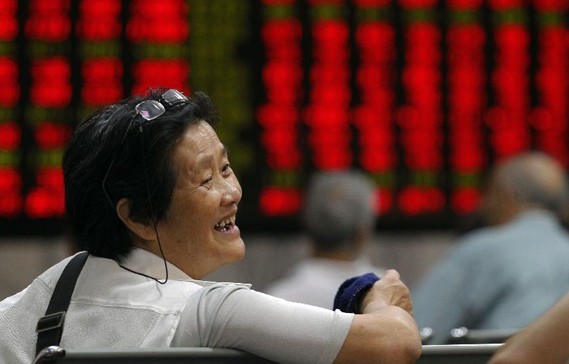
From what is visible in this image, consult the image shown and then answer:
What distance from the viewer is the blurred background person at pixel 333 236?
424 centimetres

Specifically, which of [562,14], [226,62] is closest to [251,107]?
[226,62]

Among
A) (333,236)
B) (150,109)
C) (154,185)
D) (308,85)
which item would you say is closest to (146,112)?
(150,109)

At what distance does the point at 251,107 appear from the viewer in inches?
208

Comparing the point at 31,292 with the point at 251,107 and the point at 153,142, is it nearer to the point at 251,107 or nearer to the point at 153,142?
the point at 153,142

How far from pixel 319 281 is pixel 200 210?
2010 mm

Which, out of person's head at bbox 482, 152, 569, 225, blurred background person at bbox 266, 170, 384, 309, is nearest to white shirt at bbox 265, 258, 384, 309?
blurred background person at bbox 266, 170, 384, 309

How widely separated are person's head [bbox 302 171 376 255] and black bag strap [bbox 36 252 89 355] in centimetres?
221

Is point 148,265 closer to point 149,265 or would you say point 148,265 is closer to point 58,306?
point 149,265

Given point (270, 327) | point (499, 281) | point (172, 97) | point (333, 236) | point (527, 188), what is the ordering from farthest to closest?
point (527, 188), point (333, 236), point (499, 281), point (172, 97), point (270, 327)

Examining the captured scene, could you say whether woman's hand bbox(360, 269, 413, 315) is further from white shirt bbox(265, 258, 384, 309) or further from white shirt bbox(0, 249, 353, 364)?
white shirt bbox(265, 258, 384, 309)

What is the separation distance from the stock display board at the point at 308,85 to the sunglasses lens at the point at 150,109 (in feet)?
9.34

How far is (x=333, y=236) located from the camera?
4.43 metres

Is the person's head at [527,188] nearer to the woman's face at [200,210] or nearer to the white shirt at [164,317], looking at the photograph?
the woman's face at [200,210]

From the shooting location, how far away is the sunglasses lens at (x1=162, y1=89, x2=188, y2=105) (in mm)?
2281
